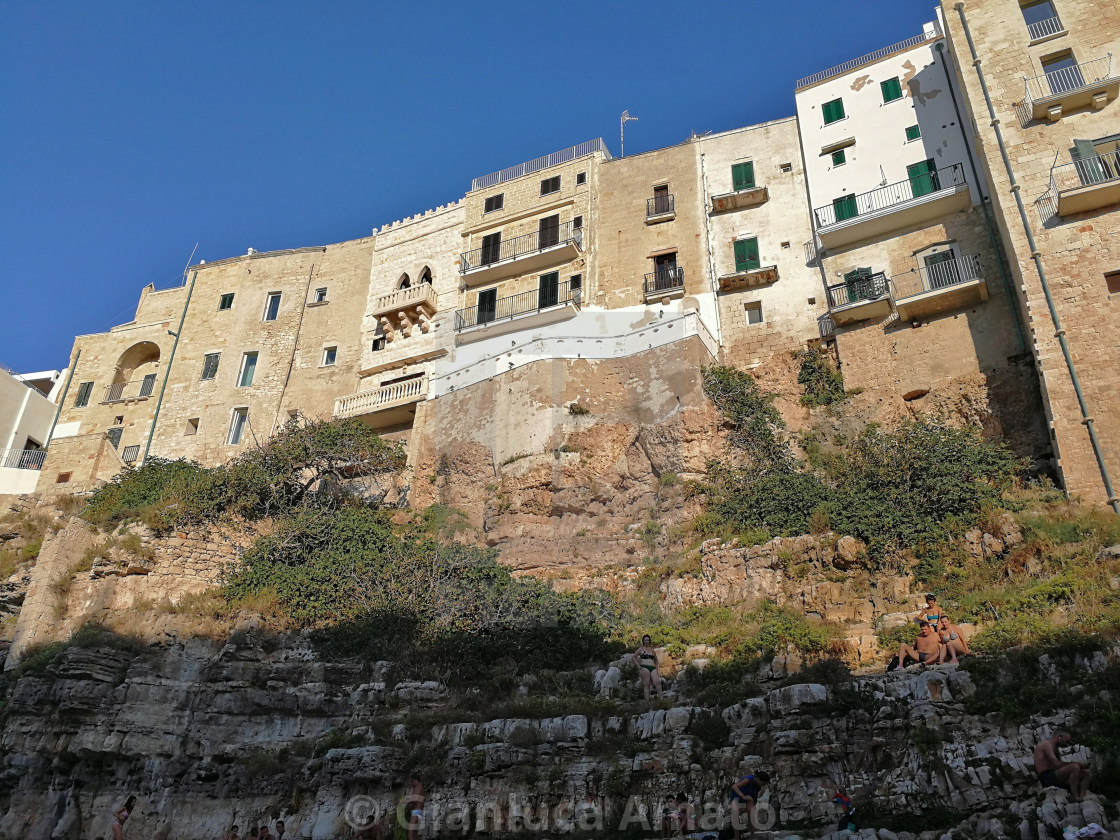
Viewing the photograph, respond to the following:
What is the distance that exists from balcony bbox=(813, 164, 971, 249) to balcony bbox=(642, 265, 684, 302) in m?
4.47

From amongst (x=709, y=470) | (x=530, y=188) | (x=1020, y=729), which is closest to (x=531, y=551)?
(x=709, y=470)

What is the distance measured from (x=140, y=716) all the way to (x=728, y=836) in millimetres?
11930

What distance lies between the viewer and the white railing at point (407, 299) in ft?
108

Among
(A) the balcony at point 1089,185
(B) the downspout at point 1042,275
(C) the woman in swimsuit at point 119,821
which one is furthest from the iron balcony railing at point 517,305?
(C) the woman in swimsuit at point 119,821

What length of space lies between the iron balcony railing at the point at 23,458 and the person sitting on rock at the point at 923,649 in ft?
103

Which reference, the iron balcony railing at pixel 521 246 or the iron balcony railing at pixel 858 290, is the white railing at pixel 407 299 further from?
the iron balcony railing at pixel 858 290

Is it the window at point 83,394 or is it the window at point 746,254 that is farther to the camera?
the window at point 83,394

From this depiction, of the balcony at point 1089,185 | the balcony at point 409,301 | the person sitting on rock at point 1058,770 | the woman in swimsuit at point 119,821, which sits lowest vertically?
the woman in swimsuit at point 119,821

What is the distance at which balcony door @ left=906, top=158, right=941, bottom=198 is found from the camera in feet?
84.9

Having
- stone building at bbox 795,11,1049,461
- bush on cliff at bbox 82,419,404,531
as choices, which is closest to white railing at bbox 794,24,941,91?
stone building at bbox 795,11,1049,461

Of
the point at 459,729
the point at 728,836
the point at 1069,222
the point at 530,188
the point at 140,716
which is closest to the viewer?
the point at 728,836

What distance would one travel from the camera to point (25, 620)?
21.0 metres

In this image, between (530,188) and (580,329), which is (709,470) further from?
(530,188)

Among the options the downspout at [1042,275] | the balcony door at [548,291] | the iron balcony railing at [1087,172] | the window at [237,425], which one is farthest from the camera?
the window at [237,425]
